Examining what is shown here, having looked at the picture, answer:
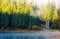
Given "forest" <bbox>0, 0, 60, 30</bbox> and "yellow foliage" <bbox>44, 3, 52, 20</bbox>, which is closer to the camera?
"forest" <bbox>0, 0, 60, 30</bbox>

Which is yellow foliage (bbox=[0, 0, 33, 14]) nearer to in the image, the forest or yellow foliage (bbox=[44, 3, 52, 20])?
the forest

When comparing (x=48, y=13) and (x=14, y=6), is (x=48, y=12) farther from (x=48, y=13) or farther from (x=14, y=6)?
(x=14, y=6)

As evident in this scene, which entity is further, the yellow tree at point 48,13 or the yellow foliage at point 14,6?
the yellow foliage at point 14,6

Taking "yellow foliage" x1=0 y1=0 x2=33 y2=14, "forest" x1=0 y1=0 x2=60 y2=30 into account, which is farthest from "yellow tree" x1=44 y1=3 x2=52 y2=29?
"yellow foliage" x1=0 y1=0 x2=33 y2=14

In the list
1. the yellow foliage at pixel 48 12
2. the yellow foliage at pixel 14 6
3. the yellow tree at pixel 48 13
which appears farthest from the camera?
the yellow foliage at pixel 14 6

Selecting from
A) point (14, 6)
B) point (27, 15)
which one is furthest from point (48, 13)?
point (14, 6)

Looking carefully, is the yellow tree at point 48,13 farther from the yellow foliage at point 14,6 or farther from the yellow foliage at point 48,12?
the yellow foliage at point 14,6

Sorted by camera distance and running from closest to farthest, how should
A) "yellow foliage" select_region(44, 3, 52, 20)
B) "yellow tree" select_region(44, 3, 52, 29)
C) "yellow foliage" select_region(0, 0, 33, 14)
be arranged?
"yellow tree" select_region(44, 3, 52, 29), "yellow foliage" select_region(44, 3, 52, 20), "yellow foliage" select_region(0, 0, 33, 14)

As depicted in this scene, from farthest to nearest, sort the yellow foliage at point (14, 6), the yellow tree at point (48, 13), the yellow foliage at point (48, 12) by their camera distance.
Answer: the yellow foliage at point (14, 6) → the yellow foliage at point (48, 12) → the yellow tree at point (48, 13)

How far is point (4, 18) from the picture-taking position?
58.2 ft

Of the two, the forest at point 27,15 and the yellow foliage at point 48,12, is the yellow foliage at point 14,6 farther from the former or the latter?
the yellow foliage at point 48,12

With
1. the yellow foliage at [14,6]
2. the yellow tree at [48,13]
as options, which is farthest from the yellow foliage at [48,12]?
the yellow foliage at [14,6]

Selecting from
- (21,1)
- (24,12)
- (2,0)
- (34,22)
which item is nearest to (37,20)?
(34,22)

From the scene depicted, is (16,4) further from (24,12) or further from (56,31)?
(56,31)
